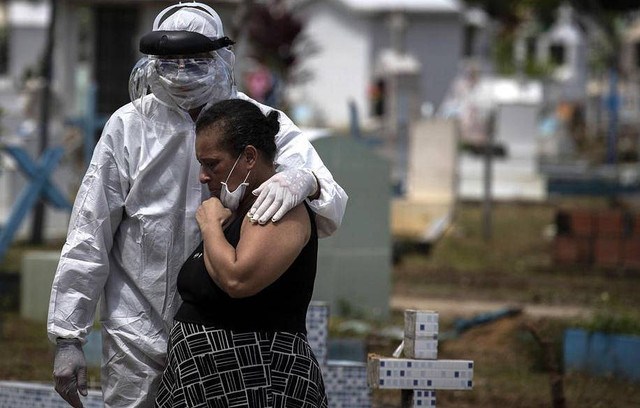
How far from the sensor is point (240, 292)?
356cm

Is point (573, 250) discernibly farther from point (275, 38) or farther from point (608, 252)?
point (275, 38)

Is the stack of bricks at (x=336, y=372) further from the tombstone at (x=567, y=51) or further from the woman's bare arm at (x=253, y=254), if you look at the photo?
the tombstone at (x=567, y=51)

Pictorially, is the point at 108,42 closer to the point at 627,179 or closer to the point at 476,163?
the point at 476,163

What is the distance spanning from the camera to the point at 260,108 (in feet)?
12.8

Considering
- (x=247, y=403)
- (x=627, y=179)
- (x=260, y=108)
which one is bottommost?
(x=627, y=179)

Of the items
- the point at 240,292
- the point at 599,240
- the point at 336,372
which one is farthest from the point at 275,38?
the point at 240,292

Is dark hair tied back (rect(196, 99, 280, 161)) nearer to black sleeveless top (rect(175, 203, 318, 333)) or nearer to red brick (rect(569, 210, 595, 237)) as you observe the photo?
black sleeveless top (rect(175, 203, 318, 333))

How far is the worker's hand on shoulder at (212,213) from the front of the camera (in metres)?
3.73

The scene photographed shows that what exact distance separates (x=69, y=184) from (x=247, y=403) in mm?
13644

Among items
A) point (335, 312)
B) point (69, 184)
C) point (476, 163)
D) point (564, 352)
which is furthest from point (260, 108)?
point (476, 163)

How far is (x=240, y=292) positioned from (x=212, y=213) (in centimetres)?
29

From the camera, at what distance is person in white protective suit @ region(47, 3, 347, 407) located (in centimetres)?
388

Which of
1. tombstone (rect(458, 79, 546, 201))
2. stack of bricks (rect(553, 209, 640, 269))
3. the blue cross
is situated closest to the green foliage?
the blue cross

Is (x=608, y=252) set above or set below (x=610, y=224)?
below
